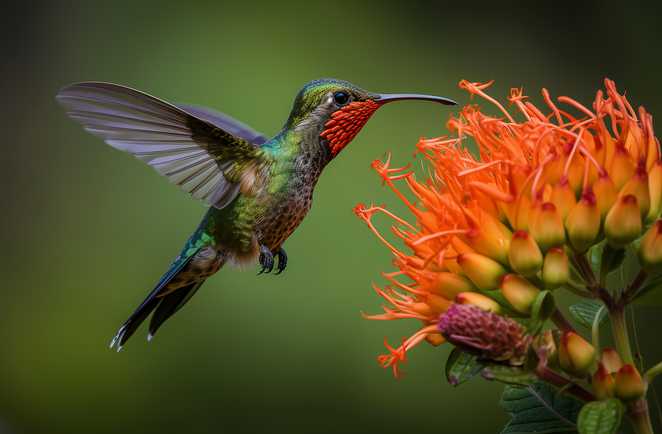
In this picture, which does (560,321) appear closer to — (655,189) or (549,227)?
(549,227)

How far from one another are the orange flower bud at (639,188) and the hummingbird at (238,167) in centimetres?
85

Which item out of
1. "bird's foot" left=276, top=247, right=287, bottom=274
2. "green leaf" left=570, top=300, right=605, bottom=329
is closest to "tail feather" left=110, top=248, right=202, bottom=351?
"bird's foot" left=276, top=247, right=287, bottom=274

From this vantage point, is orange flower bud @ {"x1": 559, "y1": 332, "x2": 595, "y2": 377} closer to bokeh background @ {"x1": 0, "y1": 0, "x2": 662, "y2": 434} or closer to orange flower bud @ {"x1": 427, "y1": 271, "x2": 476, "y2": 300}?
orange flower bud @ {"x1": 427, "y1": 271, "x2": 476, "y2": 300}

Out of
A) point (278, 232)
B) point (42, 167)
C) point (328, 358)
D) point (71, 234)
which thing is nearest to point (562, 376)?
point (278, 232)

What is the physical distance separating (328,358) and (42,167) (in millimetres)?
2164

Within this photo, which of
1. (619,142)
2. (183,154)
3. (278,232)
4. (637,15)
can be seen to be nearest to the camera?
(619,142)

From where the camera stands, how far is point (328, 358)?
422cm

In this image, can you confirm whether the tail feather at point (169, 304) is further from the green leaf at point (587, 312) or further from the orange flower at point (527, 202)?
the green leaf at point (587, 312)

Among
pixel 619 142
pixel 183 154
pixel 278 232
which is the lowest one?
pixel 278 232

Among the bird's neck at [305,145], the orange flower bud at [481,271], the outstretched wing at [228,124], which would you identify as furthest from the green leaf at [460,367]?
the outstretched wing at [228,124]

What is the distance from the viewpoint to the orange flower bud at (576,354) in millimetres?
1751

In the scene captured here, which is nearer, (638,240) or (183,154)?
(638,240)

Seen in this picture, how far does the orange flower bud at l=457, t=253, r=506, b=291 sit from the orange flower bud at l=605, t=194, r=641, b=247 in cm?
23

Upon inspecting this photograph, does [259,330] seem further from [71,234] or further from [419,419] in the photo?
[71,234]
